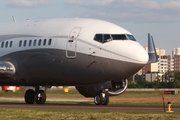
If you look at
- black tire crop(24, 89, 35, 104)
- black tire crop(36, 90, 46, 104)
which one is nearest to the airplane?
black tire crop(36, 90, 46, 104)

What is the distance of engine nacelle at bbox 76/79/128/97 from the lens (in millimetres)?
38125

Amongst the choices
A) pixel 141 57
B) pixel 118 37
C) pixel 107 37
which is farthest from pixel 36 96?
pixel 141 57

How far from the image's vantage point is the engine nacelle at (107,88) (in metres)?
38.1

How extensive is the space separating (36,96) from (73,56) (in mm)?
6425

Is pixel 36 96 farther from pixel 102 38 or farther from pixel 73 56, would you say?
pixel 102 38

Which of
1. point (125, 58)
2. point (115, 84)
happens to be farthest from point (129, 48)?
point (115, 84)

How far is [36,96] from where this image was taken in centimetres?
4300

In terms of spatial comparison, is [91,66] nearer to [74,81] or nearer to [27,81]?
[74,81]

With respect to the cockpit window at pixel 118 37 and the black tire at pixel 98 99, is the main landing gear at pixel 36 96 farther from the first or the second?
the cockpit window at pixel 118 37

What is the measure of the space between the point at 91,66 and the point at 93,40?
165 cm

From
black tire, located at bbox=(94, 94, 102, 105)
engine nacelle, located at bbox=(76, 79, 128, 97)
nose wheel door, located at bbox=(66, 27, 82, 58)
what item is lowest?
black tire, located at bbox=(94, 94, 102, 105)

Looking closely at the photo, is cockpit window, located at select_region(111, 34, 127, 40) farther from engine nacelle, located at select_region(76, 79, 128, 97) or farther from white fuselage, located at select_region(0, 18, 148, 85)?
engine nacelle, located at select_region(76, 79, 128, 97)

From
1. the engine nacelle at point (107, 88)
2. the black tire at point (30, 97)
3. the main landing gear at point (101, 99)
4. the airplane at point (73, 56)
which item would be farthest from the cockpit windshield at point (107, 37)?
the black tire at point (30, 97)

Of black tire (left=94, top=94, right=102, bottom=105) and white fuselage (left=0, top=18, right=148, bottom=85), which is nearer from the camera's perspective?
white fuselage (left=0, top=18, right=148, bottom=85)
